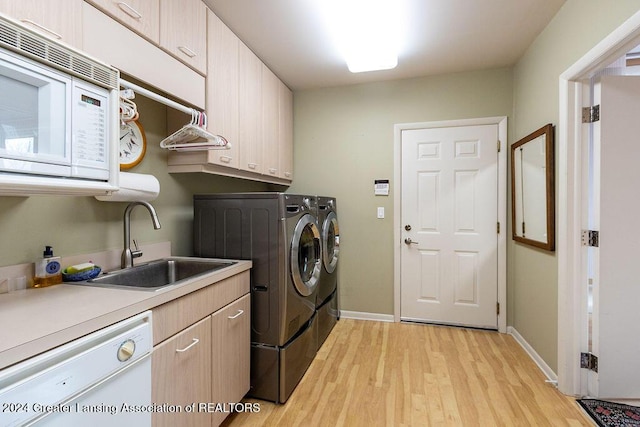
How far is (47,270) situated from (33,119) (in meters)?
0.73

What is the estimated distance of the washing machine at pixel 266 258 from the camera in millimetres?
1829

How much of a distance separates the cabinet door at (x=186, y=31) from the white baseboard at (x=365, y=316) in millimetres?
2580

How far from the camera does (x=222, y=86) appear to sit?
2.00 meters

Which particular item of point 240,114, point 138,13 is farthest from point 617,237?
point 138,13

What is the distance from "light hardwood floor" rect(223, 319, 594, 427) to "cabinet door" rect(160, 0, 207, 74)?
2.01 metres

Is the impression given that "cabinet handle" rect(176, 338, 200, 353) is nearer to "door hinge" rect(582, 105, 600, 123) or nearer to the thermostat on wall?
the thermostat on wall

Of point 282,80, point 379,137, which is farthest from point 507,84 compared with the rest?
point 282,80

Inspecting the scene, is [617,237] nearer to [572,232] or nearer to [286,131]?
Result: [572,232]

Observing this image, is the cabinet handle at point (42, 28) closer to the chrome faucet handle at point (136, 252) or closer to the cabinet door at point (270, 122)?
the chrome faucet handle at point (136, 252)

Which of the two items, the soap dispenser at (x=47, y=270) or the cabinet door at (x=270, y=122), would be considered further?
the cabinet door at (x=270, y=122)

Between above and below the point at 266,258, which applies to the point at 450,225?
above

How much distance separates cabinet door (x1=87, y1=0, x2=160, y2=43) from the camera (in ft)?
4.03

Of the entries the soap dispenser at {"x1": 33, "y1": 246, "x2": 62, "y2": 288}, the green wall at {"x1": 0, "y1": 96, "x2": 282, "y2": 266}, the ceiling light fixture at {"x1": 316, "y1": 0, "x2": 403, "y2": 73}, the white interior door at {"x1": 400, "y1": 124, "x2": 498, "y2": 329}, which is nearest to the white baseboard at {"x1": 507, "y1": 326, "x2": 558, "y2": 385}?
the white interior door at {"x1": 400, "y1": 124, "x2": 498, "y2": 329}

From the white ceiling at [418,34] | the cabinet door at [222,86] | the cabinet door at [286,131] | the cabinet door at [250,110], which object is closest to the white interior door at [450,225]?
the white ceiling at [418,34]
